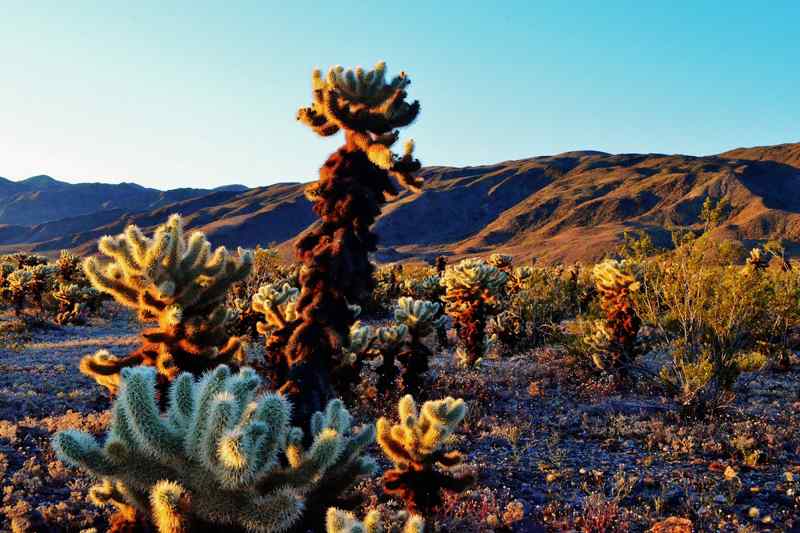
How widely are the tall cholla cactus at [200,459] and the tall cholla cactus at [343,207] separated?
10.4 ft

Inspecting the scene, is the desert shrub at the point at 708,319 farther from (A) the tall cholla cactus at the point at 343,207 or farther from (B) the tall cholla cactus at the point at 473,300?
(A) the tall cholla cactus at the point at 343,207

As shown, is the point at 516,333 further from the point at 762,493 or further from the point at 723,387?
the point at 762,493

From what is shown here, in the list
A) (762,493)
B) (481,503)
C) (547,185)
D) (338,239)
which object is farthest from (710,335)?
(547,185)

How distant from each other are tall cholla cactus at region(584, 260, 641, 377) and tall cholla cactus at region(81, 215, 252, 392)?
8229 millimetres

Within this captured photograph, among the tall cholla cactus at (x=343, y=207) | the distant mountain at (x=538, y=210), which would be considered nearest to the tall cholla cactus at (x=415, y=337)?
the tall cholla cactus at (x=343, y=207)

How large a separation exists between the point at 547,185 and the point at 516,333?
5954 inches

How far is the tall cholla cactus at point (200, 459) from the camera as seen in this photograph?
2.45 meters

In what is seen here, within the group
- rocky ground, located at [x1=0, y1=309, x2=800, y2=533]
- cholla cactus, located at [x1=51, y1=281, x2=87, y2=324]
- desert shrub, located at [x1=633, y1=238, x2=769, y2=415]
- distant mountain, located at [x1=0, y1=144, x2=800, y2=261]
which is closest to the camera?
rocky ground, located at [x1=0, y1=309, x2=800, y2=533]

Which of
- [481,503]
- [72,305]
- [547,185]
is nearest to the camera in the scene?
[481,503]

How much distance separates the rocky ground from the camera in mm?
5348

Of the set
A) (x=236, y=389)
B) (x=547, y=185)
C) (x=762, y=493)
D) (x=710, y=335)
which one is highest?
(x=547, y=185)

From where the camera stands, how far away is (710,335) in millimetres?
9773

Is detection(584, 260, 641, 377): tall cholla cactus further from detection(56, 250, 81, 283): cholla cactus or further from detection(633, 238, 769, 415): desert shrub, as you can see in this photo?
detection(56, 250, 81, 283): cholla cactus

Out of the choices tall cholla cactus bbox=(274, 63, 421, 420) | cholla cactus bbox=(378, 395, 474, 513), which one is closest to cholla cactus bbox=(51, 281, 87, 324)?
tall cholla cactus bbox=(274, 63, 421, 420)
